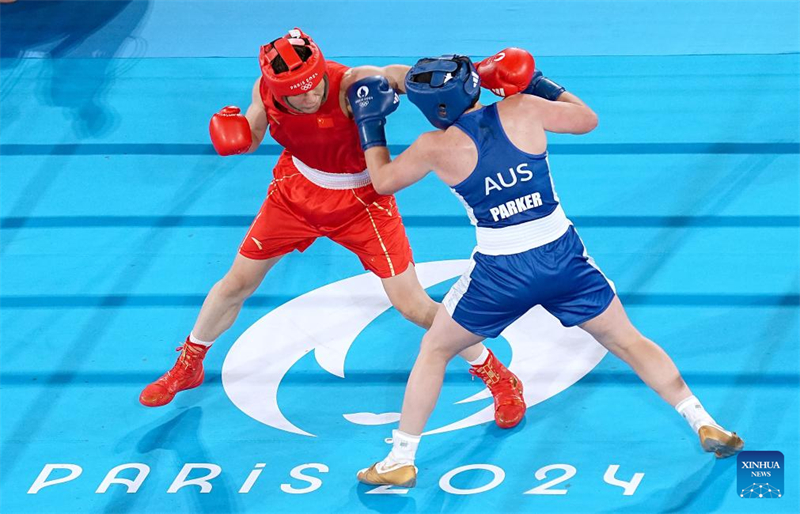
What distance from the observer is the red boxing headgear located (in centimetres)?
367

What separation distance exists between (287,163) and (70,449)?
1.45 meters

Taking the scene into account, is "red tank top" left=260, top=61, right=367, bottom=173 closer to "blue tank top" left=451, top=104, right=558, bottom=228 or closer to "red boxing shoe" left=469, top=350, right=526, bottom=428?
"blue tank top" left=451, top=104, right=558, bottom=228

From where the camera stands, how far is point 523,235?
3.54 meters

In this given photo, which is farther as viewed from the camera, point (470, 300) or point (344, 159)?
point (344, 159)

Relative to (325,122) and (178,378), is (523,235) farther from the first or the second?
(178,378)

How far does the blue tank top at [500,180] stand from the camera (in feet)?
11.2

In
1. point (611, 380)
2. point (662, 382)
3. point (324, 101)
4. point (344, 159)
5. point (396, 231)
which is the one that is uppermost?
point (324, 101)

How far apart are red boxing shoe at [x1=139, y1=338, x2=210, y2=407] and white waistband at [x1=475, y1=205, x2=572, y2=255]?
1477mm

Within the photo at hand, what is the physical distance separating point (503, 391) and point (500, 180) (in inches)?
43.3

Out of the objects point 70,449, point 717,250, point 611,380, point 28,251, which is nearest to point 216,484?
point 70,449

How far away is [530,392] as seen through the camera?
14.3 feet

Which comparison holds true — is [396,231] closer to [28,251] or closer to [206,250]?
[206,250]

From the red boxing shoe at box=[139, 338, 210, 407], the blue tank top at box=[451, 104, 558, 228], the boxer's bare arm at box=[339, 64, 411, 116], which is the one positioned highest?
the boxer's bare arm at box=[339, 64, 411, 116]

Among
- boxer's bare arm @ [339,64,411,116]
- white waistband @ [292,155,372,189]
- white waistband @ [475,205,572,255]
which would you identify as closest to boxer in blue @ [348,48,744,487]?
white waistband @ [475,205,572,255]
